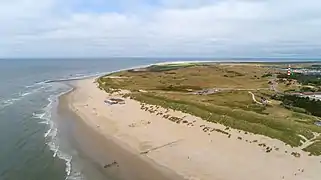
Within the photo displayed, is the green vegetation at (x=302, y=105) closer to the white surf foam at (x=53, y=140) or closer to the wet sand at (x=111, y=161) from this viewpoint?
the wet sand at (x=111, y=161)

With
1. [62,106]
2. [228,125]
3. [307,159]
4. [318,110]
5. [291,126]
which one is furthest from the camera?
[62,106]

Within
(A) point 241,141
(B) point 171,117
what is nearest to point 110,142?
(B) point 171,117

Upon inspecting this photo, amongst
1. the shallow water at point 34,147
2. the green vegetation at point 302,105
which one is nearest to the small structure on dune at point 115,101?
the shallow water at point 34,147

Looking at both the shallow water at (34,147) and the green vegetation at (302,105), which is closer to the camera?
the shallow water at (34,147)

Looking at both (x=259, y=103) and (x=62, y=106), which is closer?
(x=259, y=103)

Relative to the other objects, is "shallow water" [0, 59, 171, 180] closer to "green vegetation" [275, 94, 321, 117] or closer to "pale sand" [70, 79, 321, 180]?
"pale sand" [70, 79, 321, 180]

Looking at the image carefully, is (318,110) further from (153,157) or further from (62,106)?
(62,106)

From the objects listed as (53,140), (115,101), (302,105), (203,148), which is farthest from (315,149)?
(115,101)

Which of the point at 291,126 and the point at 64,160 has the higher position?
the point at 291,126
